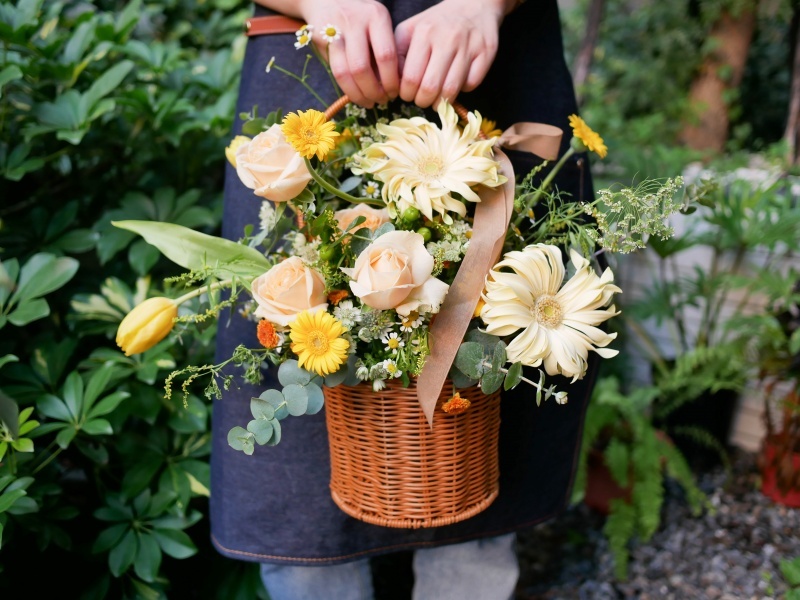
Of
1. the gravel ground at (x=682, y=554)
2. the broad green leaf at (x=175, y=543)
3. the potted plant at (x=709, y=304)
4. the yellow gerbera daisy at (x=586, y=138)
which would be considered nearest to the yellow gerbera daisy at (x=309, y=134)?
the yellow gerbera daisy at (x=586, y=138)

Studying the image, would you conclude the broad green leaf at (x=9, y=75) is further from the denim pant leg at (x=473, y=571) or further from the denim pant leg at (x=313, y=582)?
the denim pant leg at (x=473, y=571)

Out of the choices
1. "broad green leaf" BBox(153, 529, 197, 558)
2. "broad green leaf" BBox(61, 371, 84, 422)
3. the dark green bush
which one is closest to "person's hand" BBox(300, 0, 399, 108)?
the dark green bush

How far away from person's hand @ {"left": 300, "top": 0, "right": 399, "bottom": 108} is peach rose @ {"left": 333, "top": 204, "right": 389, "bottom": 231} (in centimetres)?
15


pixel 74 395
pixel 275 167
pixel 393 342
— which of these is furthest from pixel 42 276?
pixel 393 342

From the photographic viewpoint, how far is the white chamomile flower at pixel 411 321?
712 mm

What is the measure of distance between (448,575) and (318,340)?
1.90 ft

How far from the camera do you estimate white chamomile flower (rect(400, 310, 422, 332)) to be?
0.71 m

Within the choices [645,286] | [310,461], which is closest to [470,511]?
[310,461]

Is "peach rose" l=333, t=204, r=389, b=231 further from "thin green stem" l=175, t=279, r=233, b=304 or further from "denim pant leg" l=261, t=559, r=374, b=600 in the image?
"denim pant leg" l=261, t=559, r=374, b=600

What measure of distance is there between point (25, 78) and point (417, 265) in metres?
0.99

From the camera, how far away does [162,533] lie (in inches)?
47.1

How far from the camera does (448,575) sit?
3.48ft

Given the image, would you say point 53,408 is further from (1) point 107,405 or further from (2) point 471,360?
(2) point 471,360

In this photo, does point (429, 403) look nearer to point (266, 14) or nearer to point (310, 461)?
point (310, 461)
